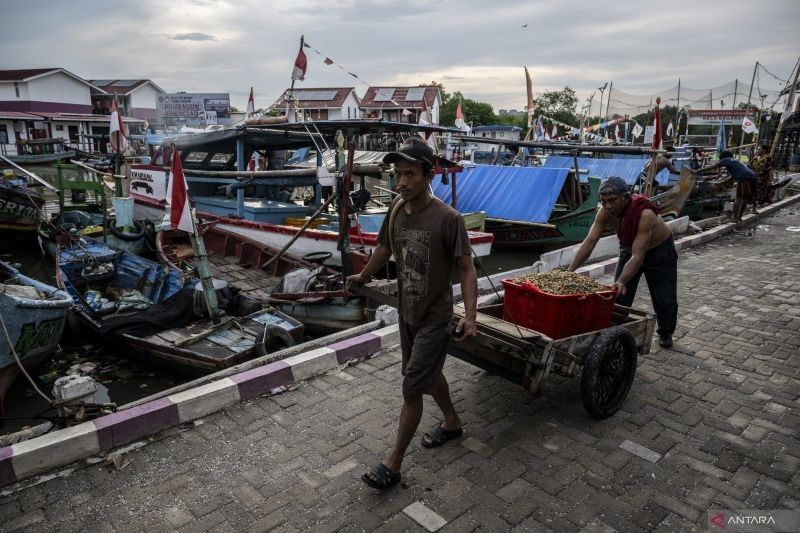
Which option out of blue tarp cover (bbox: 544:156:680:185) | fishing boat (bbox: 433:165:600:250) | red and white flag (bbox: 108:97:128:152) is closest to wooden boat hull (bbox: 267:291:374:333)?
fishing boat (bbox: 433:165:600:250)

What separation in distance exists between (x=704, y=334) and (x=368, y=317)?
4120mm

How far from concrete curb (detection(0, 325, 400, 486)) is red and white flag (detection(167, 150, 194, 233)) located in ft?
7.55

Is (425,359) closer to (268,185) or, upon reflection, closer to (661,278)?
(661,278)

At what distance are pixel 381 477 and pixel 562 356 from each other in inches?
57.5

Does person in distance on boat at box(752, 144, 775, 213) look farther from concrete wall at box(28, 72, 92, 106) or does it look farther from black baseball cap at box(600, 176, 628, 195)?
concrete wall at box(28, 72, 92, 106)

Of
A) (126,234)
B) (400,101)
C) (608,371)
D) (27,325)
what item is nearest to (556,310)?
(608,371)

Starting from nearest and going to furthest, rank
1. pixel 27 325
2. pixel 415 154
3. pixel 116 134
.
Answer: pixel 415 154
pixel 27 325
pixel 116 134

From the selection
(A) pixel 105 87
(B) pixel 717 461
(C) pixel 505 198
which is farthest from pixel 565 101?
(B) pixel 717 461

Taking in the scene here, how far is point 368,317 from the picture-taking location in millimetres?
7199

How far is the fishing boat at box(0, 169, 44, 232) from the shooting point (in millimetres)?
12461

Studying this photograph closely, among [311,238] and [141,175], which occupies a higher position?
[141,175]

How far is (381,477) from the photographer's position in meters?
2.98

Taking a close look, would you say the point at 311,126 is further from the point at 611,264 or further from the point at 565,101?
the point at 565,101

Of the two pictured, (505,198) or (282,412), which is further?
(505,198)
